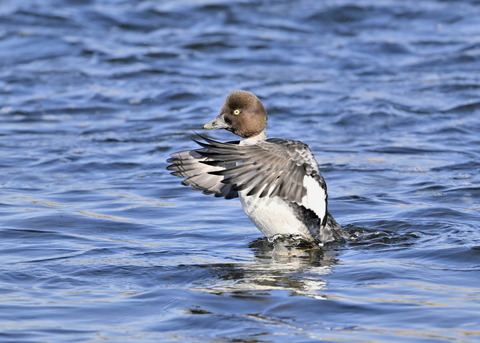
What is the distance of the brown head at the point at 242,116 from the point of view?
21.8ft

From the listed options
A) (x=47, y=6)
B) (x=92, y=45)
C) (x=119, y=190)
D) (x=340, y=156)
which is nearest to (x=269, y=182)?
(x=119, y=190)

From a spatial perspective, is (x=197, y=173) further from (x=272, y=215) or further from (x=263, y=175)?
(x=263, y=175)

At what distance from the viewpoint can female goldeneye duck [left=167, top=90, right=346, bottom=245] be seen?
5879 millimetres

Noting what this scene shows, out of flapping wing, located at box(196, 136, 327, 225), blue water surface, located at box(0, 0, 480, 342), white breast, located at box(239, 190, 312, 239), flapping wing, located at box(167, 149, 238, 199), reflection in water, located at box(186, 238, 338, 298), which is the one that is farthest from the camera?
flapping wing, located at box(167, 149, 238, 199)

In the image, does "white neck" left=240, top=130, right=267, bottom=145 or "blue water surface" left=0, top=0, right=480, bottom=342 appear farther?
"white neck" left=240, top=130, right=267, bottom=145

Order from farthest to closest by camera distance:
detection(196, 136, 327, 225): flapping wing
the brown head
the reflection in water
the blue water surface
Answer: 1. the brown head
2. detection(196, 136, 327, 225): flapping wing
3. the reflection in water
4. the blue water surface

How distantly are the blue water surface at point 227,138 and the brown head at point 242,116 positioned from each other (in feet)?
3.03

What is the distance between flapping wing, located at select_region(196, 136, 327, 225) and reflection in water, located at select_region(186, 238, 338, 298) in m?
0.38

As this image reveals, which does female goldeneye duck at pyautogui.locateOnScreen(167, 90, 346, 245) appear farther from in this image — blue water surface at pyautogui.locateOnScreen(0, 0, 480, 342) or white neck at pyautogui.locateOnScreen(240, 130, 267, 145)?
blue water surface at pyautogui.locateOnScreen(0, 0, 480, 342)

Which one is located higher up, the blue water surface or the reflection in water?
the blue water surface

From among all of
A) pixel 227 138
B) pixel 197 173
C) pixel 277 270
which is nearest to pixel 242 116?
pixel 197 173

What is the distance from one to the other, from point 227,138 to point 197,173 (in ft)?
14.0

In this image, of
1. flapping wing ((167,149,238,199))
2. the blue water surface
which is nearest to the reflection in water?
the blue water surface

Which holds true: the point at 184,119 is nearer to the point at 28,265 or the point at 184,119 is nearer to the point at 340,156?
the point at 340,156
